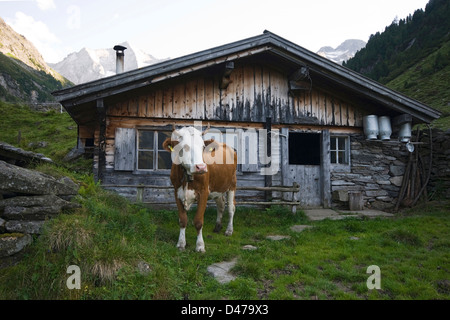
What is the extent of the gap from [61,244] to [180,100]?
6002 millimetres

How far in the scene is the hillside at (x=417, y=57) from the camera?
910 inches

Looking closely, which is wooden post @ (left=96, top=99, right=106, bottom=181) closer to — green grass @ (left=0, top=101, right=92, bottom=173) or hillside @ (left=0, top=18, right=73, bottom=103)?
green grass @ (left=0, top=101, right=92, bottom=173)

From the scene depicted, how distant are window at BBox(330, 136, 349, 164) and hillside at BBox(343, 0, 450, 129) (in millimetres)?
8042

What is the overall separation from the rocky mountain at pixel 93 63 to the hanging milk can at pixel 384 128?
171 m

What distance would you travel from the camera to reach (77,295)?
2.93 metres

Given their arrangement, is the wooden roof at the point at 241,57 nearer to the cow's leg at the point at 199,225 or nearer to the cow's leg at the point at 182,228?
the cow's leg at the point at 182,228

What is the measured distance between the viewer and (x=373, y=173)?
980 centimetres

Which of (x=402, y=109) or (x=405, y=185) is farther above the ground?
(x=402, y=109)

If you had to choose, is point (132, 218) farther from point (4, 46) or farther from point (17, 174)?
point (4, 46)

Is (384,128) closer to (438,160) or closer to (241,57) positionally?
(438,160)

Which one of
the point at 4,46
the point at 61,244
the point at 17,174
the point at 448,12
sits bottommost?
the point at 61,244
